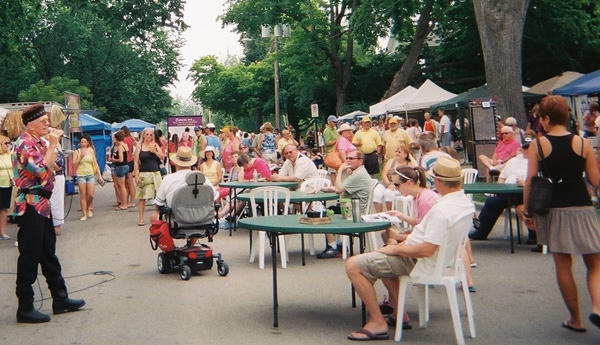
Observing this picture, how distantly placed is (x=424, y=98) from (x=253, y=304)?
90.2 feet

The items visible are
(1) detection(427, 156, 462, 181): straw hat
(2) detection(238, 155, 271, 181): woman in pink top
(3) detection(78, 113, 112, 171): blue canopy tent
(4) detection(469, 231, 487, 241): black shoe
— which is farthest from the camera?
(3) detection(78, 113, 112, 171): blue canopy tent

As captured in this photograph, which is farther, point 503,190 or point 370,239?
point 503,190

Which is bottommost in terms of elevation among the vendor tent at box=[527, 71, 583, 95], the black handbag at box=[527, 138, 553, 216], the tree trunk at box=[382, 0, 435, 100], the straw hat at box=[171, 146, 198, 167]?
the black handbag at box=[527, 138, 553, 216]

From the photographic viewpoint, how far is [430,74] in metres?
49.2

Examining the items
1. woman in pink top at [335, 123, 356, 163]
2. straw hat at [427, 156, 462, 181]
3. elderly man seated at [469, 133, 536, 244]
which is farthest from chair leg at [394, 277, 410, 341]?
woman in pink top at [335, 123, 356, 163]

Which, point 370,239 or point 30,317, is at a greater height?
point 370,239

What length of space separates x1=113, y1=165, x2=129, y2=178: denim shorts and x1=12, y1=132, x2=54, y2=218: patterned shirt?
11974 millimetres

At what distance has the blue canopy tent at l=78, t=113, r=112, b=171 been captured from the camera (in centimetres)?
3941

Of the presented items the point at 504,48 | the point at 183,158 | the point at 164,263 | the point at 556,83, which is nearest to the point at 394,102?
the point at 556,83

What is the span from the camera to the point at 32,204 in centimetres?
801

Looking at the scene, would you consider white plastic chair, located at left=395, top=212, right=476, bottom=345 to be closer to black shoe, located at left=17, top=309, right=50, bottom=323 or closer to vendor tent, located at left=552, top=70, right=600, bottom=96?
black shoe, located at left=17, top=309, right=50, bottom=323

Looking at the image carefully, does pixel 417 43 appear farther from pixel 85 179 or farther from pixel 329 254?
pixel 329 254

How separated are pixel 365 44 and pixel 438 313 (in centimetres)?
3317

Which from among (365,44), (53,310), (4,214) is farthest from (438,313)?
(365,44)
